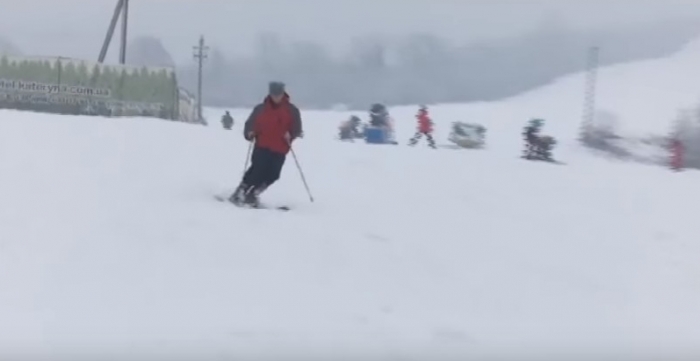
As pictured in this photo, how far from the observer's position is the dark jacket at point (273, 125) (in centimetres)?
1433

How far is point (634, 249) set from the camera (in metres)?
14.9

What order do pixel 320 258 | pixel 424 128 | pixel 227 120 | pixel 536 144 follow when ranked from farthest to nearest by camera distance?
pixel 227 120 → pixel 424 128 → pixel 536 144 → pixel 320 258

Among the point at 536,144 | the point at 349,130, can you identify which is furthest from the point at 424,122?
the point at 349,130

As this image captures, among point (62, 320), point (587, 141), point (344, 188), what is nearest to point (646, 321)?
point (62, 320)

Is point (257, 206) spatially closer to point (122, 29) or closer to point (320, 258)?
point (320, 258)

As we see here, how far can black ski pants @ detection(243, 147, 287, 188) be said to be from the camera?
566 inches

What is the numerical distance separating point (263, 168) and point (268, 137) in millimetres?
373

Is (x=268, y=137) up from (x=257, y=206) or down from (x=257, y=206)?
up

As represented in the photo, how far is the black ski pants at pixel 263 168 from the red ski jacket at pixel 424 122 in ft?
56.1

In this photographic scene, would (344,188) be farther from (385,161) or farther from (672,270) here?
(672,270)

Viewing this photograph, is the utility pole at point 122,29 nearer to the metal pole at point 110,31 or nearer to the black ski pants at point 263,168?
the metal pole at point 110,31

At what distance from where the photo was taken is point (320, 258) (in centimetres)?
1233

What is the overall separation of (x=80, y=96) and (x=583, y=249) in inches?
841

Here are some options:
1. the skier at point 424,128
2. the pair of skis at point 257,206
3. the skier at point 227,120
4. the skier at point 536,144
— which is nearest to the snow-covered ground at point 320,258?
the pair of skis at point 257,206
